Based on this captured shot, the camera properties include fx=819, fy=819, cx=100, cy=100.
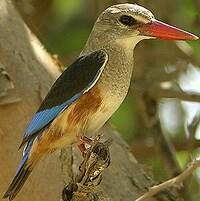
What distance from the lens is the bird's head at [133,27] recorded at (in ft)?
10.6

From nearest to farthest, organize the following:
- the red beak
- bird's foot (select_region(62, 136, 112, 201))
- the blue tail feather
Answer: bird's foot (select_region(62, 136, 112, 201))
the blue tail feather
the red beak

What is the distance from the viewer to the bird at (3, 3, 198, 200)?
3.16m

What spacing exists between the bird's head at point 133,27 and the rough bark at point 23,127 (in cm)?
42

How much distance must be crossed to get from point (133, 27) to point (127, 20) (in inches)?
2.0

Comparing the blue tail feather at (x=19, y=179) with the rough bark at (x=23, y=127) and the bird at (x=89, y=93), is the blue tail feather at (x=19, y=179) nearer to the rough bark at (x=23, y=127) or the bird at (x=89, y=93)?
the bird at (x=89, y=93)

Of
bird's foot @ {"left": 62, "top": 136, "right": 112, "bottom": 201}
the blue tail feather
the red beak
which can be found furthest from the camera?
the red beak

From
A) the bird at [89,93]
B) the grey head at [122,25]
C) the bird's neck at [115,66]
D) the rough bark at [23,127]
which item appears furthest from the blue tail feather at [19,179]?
the grey head at [122,25]

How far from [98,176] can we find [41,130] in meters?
0.39

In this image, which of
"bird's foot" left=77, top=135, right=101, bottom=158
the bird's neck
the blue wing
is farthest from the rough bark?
the bird's neck

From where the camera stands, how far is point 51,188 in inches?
130

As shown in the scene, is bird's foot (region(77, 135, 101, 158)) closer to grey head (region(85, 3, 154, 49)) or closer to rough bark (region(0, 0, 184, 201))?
rough bark (region(0, 0, 184, 201))

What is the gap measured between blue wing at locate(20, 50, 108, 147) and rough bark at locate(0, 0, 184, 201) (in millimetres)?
153

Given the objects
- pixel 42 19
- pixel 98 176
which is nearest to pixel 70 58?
pixel 42 19

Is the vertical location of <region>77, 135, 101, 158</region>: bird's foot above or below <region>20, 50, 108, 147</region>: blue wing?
below
